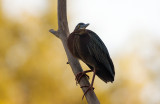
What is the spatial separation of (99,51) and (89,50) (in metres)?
0.09

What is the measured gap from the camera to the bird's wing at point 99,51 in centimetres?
203

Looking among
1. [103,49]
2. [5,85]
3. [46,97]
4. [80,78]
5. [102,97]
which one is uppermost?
[5,85]

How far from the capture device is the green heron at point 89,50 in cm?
200

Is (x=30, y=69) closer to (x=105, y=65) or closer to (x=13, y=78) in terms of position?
(x=13, y=78)

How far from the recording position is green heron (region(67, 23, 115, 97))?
78.9 inches

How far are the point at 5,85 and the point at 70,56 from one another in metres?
4.46

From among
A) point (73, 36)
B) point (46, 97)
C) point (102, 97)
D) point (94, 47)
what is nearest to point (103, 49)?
point (94, 47)

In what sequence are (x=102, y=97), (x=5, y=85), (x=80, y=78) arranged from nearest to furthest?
(x=80, y=78) < (x=102, y=97) < (x=5, y=85)

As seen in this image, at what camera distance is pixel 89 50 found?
2.02 m

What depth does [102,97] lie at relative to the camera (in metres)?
5.82

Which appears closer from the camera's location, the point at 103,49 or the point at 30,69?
the point at 103,49

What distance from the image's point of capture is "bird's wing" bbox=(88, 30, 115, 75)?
2025 millimetres

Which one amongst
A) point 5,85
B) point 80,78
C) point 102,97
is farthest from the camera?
point 5,85

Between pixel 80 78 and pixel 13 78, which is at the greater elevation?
pixel 13 78
